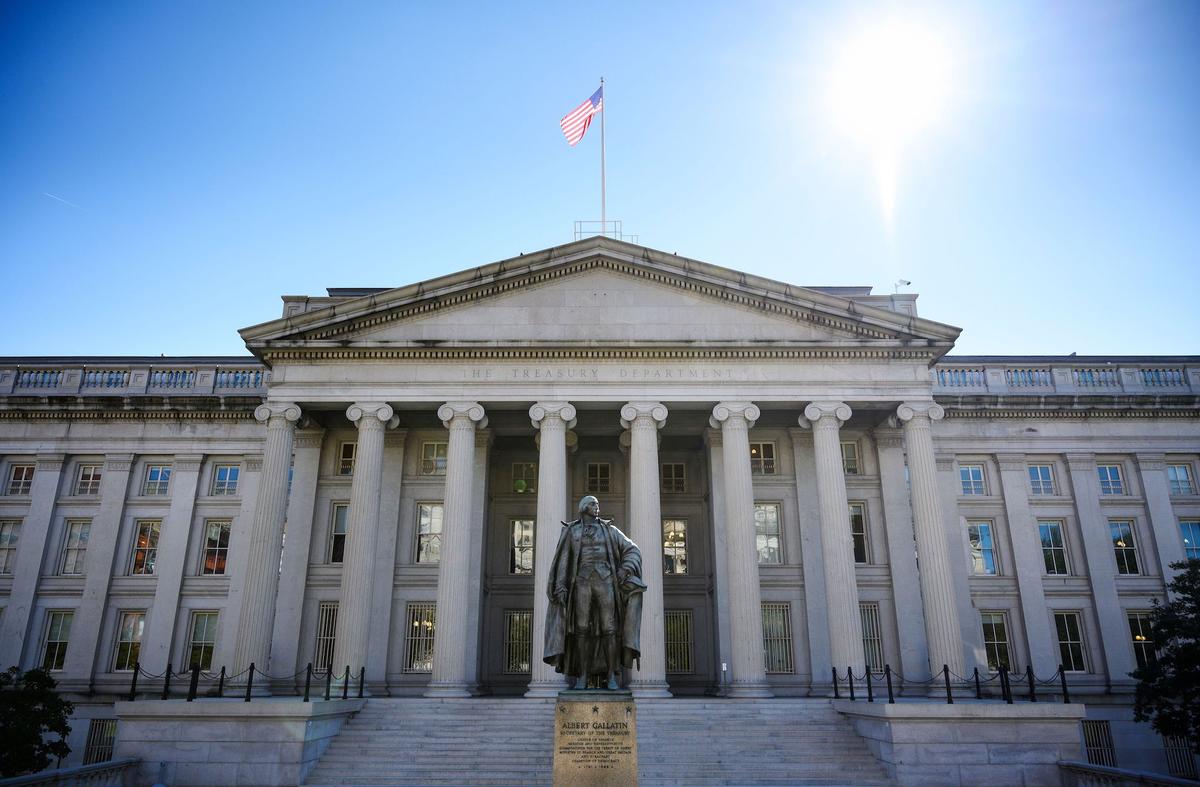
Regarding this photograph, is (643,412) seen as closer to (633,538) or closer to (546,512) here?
(633,538)

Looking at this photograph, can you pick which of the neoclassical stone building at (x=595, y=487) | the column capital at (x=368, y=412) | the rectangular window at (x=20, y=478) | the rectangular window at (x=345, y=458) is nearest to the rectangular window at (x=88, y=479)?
the neoclassical stone building at (x=595, y=487)

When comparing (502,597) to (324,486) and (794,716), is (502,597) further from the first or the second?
(794,716)

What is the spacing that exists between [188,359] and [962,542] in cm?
3054

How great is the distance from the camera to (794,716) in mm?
22094

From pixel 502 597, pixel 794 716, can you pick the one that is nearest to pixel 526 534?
pixel 502 597

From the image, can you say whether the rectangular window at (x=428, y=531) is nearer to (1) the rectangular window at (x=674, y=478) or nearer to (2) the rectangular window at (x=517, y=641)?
(2) the rectangular window at (x=517, y=641)

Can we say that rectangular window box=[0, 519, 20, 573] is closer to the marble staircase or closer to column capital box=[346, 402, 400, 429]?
column capital box=[346, 402, 400, 429]

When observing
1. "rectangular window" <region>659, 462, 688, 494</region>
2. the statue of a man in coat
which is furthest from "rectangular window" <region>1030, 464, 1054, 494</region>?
the statue of a man in coat

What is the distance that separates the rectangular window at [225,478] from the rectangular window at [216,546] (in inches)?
45.0

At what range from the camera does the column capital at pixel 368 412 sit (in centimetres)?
2677

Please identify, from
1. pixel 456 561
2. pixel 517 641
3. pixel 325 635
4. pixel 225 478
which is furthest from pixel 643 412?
pixel 225 478

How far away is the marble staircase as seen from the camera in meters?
19.1

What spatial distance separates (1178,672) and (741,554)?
38.1ft

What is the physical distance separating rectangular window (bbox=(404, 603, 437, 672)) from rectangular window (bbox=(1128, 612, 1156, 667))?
24.4 metres
